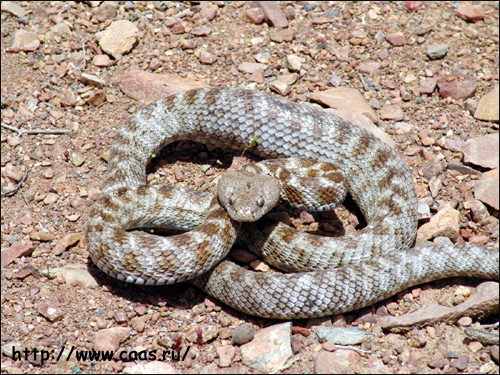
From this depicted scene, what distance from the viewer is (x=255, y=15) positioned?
10992 mm

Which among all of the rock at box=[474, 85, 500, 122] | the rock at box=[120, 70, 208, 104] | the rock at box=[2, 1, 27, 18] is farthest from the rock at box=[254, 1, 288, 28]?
the rock at box=[2, 1, 27, 18]

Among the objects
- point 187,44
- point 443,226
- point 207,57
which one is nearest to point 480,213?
point 443,226

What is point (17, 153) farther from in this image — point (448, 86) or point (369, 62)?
point (448, 86)

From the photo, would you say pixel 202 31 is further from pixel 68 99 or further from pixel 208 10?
pixel 68 99

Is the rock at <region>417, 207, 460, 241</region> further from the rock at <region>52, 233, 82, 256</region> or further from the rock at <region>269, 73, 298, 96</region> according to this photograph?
the rock at <region>52, 233, 82, 256</region>

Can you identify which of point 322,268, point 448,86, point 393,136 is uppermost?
point 448,86

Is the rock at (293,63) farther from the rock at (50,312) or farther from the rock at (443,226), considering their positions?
the rock at (50,312)

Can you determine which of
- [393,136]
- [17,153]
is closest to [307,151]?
[393,136]

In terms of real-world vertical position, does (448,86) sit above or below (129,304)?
above

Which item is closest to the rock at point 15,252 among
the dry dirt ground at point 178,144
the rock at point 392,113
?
the dry dirt ground at point 178,144

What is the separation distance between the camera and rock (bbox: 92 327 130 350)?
664cm

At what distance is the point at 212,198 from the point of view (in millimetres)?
7898

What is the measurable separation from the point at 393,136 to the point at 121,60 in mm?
5142

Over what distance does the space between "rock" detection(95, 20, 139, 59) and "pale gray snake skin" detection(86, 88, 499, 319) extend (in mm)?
1965
